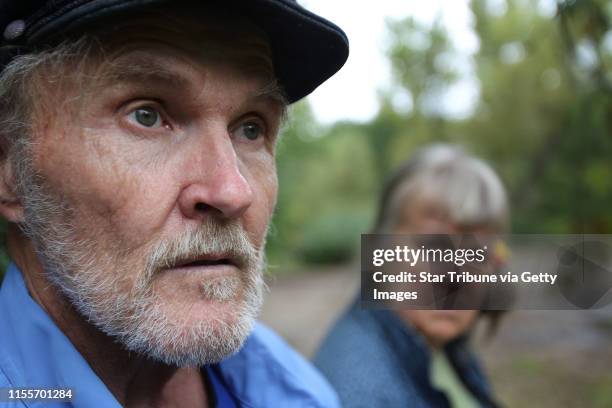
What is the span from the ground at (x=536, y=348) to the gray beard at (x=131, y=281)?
12.1 feet

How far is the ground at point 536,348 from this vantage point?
22.2 feet

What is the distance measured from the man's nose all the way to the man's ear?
1.48ft

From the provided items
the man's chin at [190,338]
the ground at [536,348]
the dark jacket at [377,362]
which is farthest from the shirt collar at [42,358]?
the ground at [536,348]

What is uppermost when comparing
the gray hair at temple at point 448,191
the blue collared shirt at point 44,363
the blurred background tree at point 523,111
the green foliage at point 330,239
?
the green foliage at point 330,239

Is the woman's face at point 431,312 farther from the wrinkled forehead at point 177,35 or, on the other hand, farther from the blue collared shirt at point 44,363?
the wrinkled forehead at point 177,35

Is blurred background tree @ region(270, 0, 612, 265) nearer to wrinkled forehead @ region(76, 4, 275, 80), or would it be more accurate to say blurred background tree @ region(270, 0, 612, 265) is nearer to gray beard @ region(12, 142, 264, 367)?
wrinkled forehead @ region(76, 4, 275, 80)

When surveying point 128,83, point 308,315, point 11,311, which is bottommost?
point 11,311

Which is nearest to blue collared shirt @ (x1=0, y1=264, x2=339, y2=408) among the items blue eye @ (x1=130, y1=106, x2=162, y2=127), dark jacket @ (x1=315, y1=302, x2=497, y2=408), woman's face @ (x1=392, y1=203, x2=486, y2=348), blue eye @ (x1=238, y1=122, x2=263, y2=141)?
dark jacket @ (x1=315, y1=302, x2=497, y2=408)

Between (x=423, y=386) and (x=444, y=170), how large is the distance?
2.99ft

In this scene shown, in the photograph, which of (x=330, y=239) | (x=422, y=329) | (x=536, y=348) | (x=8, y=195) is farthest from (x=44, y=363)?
(x=330, y=239)

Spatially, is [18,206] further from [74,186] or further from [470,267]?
[470,267]

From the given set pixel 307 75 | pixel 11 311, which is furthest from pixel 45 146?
pixel 307 75

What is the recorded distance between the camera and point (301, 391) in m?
1.70

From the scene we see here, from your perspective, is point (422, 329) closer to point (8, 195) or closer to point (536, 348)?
point (8, 195)
